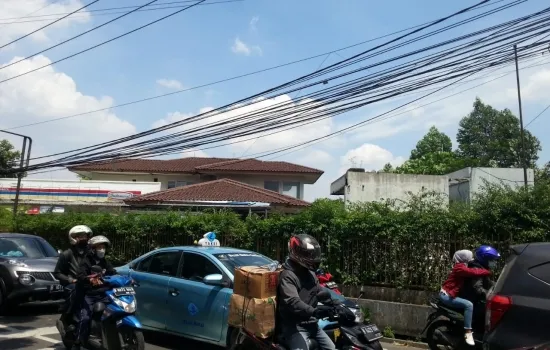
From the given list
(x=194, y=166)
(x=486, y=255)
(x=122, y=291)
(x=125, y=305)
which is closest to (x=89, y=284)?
(x=122, y=291)

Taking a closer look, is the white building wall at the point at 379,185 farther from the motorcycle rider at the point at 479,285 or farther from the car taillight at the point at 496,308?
the car taillight at the point at 496,308

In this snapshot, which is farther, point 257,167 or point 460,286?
point 257,167

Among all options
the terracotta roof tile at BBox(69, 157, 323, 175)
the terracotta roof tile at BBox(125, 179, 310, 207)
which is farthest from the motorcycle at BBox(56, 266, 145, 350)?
the terracotta roof tile at BBox(69, 157, 323, 175)

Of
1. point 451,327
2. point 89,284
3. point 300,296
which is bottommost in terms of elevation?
point 451,327

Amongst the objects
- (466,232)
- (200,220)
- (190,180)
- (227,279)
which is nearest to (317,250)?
(227,279)

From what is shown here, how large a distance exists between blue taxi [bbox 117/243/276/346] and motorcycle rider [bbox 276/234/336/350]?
87.7 inches

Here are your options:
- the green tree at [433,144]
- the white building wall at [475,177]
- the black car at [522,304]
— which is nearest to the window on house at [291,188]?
the white building wall at [475,177]

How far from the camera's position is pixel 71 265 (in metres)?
7.79

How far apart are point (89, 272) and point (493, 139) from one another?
63.3 meters

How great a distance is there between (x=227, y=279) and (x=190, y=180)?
31.1 meters

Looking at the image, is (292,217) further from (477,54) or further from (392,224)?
(477,54)

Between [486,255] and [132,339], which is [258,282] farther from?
[486,255]

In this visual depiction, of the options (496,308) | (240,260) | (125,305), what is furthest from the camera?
(240,260)

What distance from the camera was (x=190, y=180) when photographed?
38.2 meters
